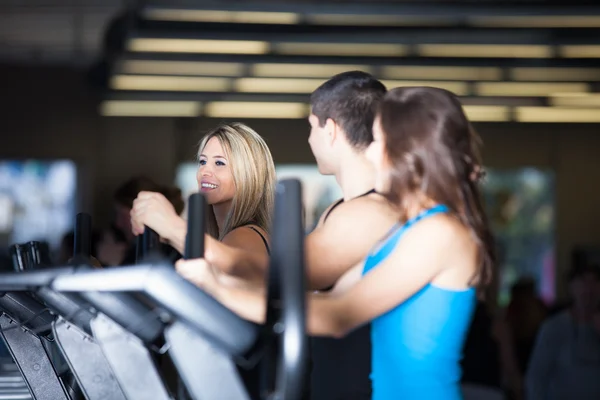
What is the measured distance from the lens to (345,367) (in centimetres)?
216

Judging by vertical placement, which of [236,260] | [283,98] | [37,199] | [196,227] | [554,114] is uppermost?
[196,227]

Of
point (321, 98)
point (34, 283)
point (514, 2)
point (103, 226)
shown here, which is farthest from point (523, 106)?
point (34, 283)

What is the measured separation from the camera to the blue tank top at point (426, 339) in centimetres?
174

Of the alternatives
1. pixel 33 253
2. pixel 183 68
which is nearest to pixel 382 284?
pixel 33 253

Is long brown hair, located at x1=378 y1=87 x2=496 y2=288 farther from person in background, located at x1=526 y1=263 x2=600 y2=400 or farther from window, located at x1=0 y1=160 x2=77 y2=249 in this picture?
window, located at x1=0 y1=160 x2=77 y2=249

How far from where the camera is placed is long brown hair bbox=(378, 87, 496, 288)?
5.61 ft

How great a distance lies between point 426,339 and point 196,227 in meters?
0.46

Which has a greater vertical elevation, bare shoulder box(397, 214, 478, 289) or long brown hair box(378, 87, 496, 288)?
long brown hair box(378, 87, 496, 288)

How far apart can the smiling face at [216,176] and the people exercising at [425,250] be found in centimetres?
85

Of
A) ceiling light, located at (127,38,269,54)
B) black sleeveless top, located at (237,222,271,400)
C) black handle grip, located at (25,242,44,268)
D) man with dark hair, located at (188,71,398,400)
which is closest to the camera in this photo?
black sleeveless top, located at (237,222,271,400)

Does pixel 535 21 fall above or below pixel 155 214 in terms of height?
above

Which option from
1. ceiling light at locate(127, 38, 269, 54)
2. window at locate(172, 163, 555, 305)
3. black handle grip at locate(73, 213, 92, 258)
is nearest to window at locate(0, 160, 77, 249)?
window at locate(172, 163, 555, 305)

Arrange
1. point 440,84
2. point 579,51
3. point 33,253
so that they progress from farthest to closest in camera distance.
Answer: point 440,84 → point 579,51 → point 33,253

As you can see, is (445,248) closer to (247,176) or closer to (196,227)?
(196,227)
